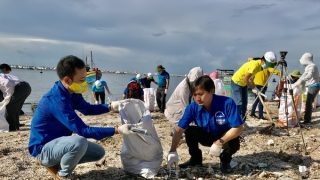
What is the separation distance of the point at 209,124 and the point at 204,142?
261 millimetres

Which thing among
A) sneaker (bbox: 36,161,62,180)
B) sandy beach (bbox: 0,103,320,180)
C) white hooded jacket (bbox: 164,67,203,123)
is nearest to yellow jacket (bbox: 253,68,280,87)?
sandy beach (bbox: 0,103,320,180)

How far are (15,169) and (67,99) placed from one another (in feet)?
4.58

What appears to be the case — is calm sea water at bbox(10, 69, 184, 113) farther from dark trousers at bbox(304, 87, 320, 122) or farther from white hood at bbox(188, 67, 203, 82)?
dark trousers at bbox(304, 87, 320, 122)

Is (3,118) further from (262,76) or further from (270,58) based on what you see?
(262,76)

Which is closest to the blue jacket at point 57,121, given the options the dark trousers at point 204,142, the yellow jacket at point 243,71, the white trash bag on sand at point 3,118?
the dark trousers at point 204,142

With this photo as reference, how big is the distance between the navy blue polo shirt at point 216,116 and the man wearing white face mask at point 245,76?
242cm

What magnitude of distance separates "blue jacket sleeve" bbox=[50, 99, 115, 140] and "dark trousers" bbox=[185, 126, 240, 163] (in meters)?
1.11

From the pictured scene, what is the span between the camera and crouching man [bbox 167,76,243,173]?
2920 mm

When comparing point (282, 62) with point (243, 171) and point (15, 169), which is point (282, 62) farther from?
point (15, 169)

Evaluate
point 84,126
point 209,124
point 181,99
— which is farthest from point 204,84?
point 181,99

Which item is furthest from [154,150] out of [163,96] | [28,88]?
[163,96]

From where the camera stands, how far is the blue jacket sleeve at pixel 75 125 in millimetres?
2467

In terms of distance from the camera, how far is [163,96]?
8.57m

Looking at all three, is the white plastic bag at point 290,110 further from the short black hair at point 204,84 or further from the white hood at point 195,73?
the short black hair at point 204,84
